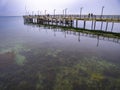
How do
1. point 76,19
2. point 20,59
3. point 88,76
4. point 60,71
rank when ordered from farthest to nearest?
1. point 76,19
2. point 20,59
3. point 60,71
4. point 88,76

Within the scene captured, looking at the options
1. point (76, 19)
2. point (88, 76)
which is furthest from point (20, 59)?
point (76, 19)

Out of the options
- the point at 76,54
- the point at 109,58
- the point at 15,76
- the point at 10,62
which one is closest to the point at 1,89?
the point at 15,76

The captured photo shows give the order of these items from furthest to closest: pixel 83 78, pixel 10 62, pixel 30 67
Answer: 1. pixel 10 62
2. pixel 30 67
3. pixel 83 78

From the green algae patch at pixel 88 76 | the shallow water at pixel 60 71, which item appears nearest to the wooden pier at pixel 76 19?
the shallow water at pixel 60 71

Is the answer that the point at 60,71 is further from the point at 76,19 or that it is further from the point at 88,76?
the point at 76,19

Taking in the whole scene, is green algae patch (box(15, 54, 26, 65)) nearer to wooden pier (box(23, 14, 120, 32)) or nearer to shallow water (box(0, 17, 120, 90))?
shallow water (box(0, 17, 120, 90))

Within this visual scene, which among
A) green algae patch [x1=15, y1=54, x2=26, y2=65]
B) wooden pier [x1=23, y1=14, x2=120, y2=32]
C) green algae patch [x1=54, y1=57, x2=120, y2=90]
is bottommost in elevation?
green algae patch [x1=54, y1=57, x2=120, y2=90]

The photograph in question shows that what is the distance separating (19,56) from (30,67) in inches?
152

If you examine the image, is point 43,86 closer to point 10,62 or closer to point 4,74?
point 4,74

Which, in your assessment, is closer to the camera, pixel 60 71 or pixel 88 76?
pixel 88 76

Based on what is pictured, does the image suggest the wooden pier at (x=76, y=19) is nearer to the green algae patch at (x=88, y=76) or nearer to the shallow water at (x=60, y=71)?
the shallow water at (x=60, y=71)

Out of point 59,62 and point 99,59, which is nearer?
point 59,62

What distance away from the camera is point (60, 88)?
890cm

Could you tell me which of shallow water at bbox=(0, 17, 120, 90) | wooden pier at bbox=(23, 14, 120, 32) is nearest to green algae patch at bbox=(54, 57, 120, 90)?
shallow water at bbox=(0, 17, 120, 90)
